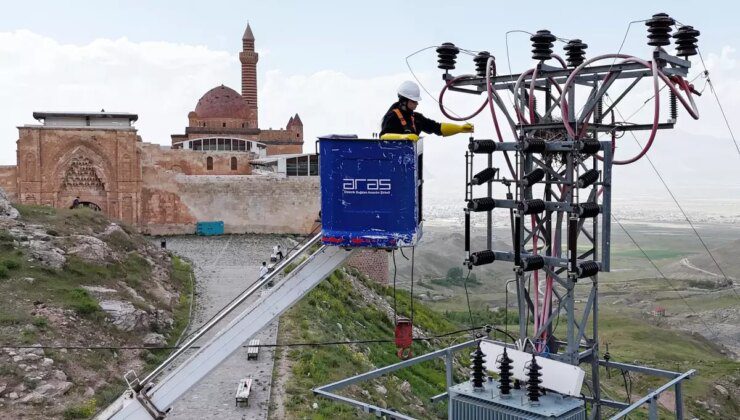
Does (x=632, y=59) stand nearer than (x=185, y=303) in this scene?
Yes

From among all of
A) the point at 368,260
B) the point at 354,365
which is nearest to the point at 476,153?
the point at 354,365

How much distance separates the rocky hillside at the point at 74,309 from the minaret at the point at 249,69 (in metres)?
44.7

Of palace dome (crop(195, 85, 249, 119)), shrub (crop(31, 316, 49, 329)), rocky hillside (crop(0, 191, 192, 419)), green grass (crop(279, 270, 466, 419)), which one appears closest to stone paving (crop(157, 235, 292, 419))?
green grass (crop(279, 270, 466, 419))

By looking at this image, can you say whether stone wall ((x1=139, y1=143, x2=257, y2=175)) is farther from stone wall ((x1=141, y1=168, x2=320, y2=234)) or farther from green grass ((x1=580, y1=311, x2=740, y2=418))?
green grass ((x1=580, y1=311, x2=740, y2=418))

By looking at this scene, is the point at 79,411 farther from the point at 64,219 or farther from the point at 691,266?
the point at 691,266

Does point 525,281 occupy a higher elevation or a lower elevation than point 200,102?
lower

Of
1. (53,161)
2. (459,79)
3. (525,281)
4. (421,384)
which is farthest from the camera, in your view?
(53,161)

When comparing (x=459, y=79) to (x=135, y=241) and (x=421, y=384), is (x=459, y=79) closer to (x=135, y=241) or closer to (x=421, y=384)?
(x=421, y=384)

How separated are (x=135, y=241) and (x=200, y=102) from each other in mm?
39953

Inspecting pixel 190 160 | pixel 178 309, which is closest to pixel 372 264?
Answer: pixel 178 309

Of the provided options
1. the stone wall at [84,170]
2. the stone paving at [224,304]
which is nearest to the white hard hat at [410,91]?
the stone paving at [224,304]

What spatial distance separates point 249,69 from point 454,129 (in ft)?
198

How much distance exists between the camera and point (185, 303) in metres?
18.9

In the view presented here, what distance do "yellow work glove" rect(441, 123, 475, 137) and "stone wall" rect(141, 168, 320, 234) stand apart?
2487 cm
